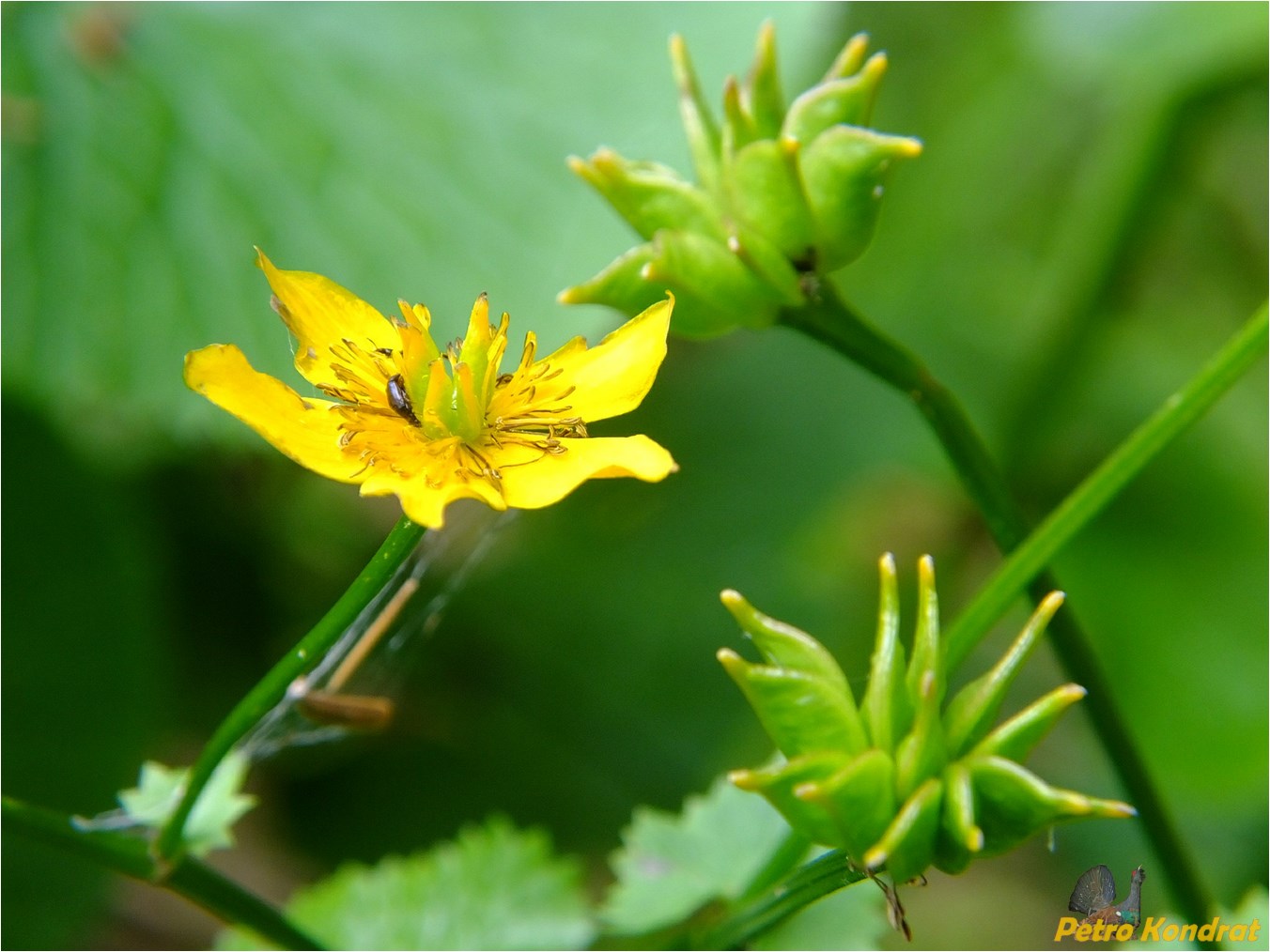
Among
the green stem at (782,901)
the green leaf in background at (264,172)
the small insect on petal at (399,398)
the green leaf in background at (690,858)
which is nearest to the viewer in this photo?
the green stem at (782,901)

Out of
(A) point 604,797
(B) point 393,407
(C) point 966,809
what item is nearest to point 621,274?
(B) point 393,407

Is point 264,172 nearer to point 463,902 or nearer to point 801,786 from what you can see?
point 463,902

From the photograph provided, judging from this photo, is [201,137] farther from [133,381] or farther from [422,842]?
[422,842]

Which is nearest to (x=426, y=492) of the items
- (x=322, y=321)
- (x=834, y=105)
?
(x=322, y=321)

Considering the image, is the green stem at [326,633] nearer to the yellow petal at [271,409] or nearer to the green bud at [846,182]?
the yellow petal at [271,409]

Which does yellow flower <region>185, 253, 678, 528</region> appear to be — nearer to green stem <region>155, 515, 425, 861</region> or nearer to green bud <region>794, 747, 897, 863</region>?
green stem <region>155, 515, 425, 861</region>

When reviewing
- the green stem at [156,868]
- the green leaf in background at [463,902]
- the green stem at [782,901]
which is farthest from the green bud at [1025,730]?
the green leaf in background at [463,902]

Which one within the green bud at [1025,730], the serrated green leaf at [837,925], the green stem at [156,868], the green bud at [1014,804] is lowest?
the serrated green leaf at [837,925]
